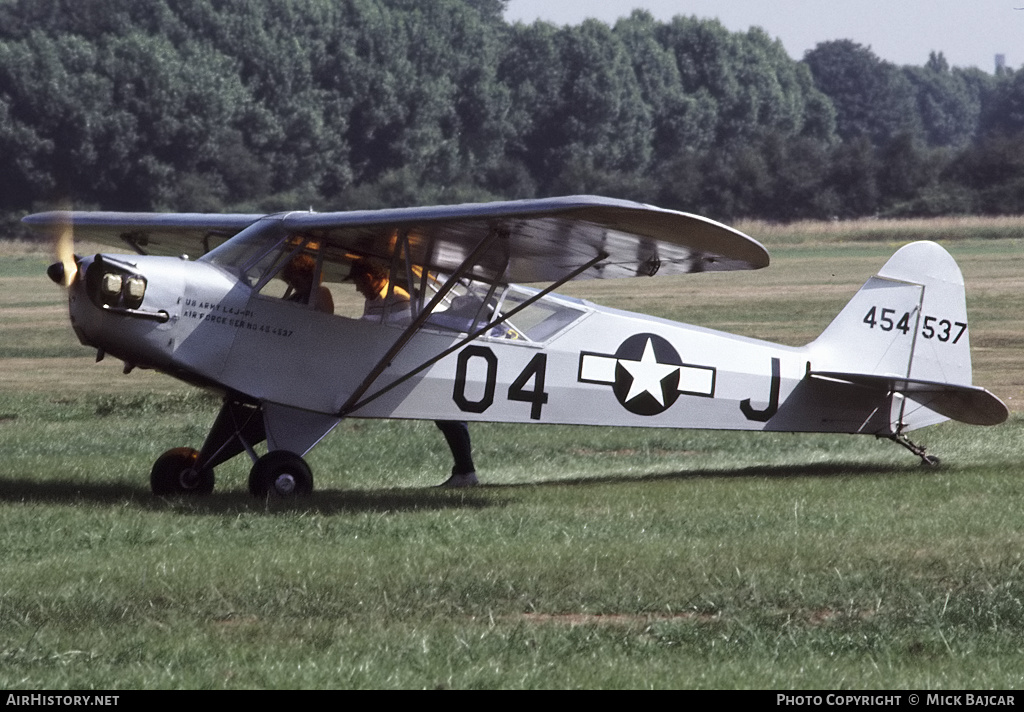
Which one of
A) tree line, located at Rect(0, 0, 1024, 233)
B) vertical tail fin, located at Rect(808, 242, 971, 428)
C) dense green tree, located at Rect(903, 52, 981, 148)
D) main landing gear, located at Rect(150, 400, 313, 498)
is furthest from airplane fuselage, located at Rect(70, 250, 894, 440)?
dense green tree, located at Rect(903, 52, 981, 148)

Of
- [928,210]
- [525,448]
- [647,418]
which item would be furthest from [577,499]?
[928,210]

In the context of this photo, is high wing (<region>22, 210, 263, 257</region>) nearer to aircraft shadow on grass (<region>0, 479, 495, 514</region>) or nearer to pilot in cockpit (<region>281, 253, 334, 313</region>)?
pilot in cockpit (<region>281, 253, 334, 313</region>)

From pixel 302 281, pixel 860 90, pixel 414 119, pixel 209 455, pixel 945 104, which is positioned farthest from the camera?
pixel 945 104

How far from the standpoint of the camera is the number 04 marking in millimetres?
11203

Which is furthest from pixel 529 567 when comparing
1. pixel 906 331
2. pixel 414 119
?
pixel 414 119

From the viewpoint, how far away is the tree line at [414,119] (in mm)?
60219

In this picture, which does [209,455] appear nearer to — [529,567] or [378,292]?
[378,292]

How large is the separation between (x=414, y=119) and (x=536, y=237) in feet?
226

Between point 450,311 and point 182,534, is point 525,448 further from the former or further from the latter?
point 182,534

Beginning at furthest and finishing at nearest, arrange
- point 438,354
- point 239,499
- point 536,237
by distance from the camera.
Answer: point 438,354
point 239,499
point 536,237

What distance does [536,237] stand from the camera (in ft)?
33.6

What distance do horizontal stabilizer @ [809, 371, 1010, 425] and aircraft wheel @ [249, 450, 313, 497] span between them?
15.5ft

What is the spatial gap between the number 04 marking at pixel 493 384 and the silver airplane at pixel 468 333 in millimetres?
17

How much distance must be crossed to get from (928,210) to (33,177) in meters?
35.1
